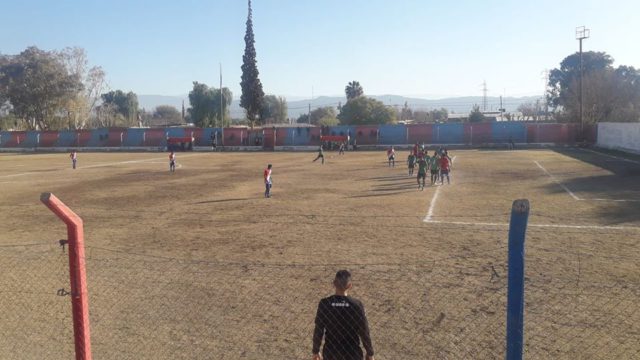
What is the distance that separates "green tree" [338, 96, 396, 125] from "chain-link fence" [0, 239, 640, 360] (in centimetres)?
6205

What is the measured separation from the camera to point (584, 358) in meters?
6.82

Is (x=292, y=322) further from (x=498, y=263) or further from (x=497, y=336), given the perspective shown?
(x=498, y=263)

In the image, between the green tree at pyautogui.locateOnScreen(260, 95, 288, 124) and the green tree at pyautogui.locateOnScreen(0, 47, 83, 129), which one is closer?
the green tree at pyautogui.locateOnScreen(0, 47, 83, 129)

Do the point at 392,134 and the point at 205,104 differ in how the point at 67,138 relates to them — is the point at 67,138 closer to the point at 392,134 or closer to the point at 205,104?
the point at 205,104

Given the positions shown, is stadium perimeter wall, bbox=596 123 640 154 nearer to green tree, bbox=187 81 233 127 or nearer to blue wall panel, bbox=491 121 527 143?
blue wall panel, bbox=491 121 527 143

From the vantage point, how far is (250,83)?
7888cm

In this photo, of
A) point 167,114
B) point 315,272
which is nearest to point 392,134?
point 315,272

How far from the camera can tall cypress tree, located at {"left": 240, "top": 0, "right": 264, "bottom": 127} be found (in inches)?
3095

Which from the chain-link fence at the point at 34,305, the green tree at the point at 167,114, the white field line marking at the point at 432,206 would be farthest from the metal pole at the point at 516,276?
the green tree at the point at 167,114

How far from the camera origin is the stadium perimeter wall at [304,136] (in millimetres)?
56656

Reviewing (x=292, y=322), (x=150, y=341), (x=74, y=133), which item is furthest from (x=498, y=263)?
(x=74, y=133)

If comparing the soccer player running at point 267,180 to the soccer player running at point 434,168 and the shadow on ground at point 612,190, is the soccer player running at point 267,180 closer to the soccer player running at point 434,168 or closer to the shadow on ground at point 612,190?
the soccer player running at point 434,168

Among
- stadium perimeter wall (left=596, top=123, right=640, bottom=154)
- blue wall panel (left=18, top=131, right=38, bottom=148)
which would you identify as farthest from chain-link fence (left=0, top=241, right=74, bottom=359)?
blue wall panel (left=18, top=131, right=38, bottom=148)

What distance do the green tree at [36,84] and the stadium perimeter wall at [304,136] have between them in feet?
28.4
